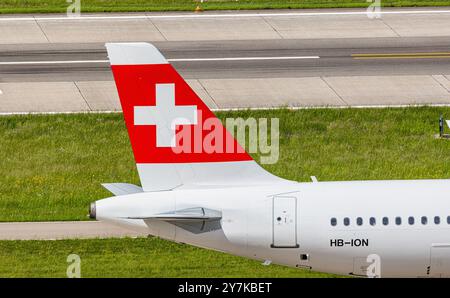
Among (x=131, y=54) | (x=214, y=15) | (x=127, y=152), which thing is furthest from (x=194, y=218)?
(x=214, y=15)

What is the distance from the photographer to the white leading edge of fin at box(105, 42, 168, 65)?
→ 102 feet

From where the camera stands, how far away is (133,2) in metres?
70.6

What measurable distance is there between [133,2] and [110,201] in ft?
131

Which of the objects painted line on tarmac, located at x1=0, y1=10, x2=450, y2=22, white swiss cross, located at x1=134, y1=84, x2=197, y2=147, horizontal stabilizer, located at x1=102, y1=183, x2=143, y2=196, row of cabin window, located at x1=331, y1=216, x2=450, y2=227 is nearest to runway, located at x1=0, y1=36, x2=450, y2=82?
painted line on tarmac, located at x1=0, y1=10, x2=450, y2=22

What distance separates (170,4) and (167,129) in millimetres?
39187

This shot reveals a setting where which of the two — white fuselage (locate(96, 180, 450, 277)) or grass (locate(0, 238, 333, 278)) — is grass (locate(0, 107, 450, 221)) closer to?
grass (locate(0, 238, 333, 278))

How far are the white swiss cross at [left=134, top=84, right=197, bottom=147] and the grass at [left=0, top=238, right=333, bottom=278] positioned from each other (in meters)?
6.15

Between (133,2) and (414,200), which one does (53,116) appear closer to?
(133,2)

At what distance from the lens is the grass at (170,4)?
6850 cm

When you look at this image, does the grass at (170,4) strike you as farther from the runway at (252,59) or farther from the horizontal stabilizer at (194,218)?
the horizontal stabilizer at (194,218)

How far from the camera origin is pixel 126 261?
1484 inches

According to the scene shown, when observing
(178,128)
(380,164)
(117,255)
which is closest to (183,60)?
(380,164)

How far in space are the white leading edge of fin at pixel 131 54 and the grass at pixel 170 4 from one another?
37.4m

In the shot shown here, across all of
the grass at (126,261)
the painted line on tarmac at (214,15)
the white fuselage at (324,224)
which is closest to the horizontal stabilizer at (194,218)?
the white fuselage at (324,224)
